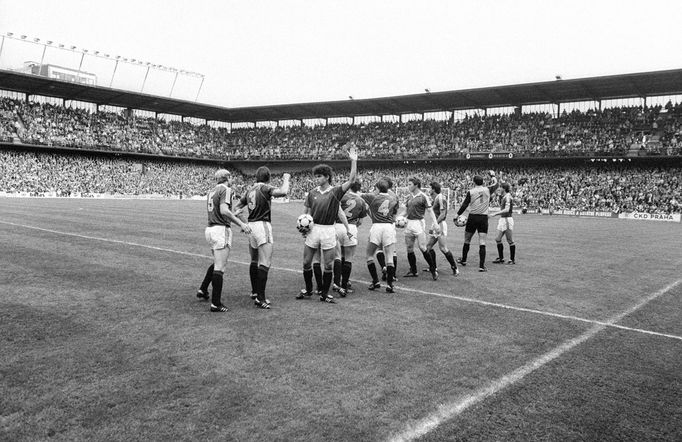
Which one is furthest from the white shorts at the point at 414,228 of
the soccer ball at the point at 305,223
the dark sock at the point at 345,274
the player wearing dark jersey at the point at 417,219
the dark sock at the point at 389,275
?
the soccer ball at the point at 305,223

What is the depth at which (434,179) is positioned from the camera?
1845 inches

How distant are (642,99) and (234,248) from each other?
49.8 meters

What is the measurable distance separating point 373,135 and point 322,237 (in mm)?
57291

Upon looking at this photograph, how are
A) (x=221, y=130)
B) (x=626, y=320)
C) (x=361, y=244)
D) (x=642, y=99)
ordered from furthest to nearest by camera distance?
(x=221, y=130), (x=642, y=99), (x=361, y=244), (x=626, y=320)

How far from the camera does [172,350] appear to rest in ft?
18.2

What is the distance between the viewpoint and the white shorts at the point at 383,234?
9328 millimetres

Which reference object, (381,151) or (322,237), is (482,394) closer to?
(322,237)

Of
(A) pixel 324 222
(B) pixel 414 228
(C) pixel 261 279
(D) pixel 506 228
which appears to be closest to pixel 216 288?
(C) pixel 261 279

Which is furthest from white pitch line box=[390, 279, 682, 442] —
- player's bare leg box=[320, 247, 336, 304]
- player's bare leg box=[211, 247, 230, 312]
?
player's bare leg box=[211, 247, 230, 312]

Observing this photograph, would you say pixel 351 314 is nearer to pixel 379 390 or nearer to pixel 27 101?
pixel 379 390

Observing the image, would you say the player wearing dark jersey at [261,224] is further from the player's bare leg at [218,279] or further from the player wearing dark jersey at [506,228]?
the player wearing dark jersey at [506,228]

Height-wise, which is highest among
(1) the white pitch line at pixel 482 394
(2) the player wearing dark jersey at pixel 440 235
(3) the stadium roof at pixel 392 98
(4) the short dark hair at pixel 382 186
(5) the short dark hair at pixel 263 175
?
(3) the stadium roof at pixel 392 98

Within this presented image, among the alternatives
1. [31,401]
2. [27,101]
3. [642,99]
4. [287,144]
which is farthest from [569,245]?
[27,101]

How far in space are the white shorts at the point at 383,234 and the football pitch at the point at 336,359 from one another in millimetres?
947
